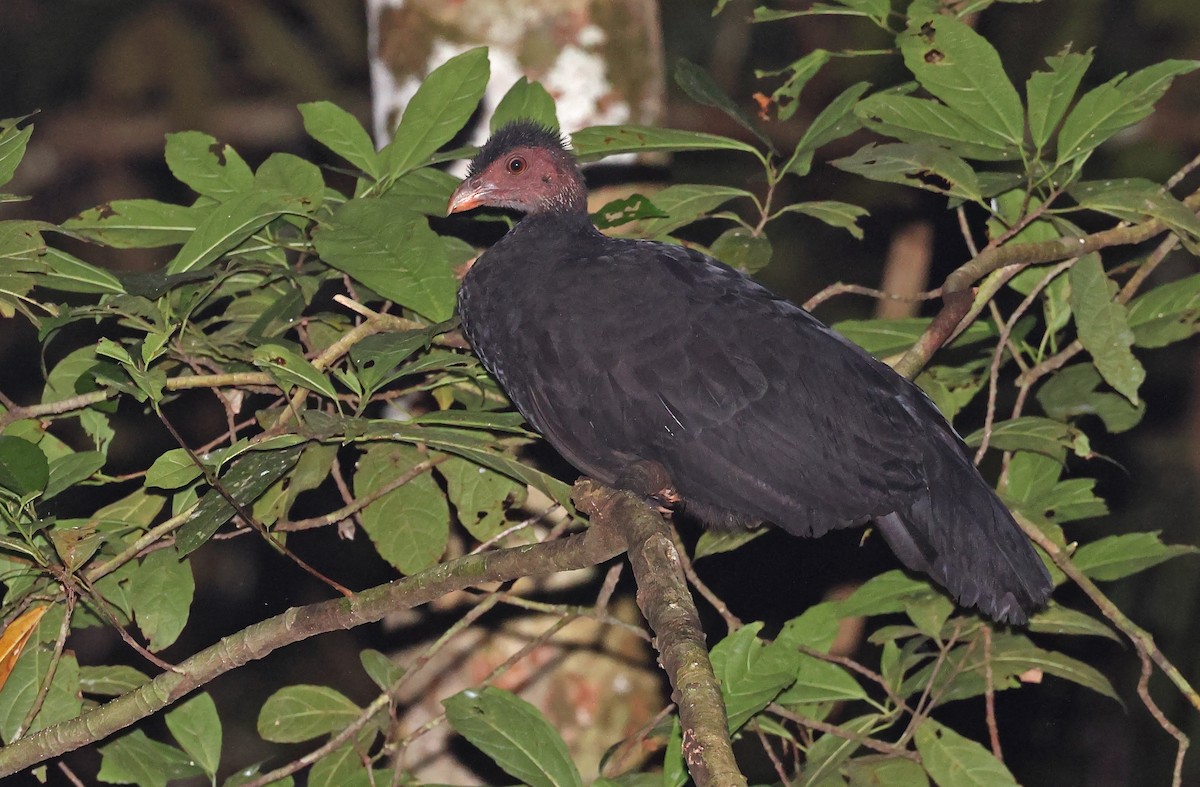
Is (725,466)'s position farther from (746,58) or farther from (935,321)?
(746,58)

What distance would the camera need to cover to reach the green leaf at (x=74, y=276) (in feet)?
9.18

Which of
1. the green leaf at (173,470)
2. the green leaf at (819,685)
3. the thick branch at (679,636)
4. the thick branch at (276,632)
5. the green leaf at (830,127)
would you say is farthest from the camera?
the green leaf at (830,127)

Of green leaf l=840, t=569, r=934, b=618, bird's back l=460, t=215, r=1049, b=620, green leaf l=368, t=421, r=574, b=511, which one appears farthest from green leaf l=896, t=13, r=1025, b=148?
green leaf l=368, t=421, r=574, b=511

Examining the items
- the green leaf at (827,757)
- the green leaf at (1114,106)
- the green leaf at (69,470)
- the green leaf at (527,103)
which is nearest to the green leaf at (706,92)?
the green leaf at (527,103)

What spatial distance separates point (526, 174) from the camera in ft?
12.8

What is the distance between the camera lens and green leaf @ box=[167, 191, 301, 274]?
2867 millimetres

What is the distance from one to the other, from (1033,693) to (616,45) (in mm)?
3929

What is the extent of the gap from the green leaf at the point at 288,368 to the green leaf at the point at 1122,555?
200cm

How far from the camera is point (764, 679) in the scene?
2.59 meters

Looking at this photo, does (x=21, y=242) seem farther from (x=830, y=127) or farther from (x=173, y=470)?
(x=830, y=127)

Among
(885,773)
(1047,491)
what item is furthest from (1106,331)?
(885,773)

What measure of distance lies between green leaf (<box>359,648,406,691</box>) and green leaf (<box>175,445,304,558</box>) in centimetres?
64

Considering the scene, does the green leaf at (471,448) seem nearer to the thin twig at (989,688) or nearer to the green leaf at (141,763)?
the green leaf at (141,763)

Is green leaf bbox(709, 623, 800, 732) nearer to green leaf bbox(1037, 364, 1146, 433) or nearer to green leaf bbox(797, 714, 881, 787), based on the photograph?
green leaf bbox(797, 714, 881, 787)
